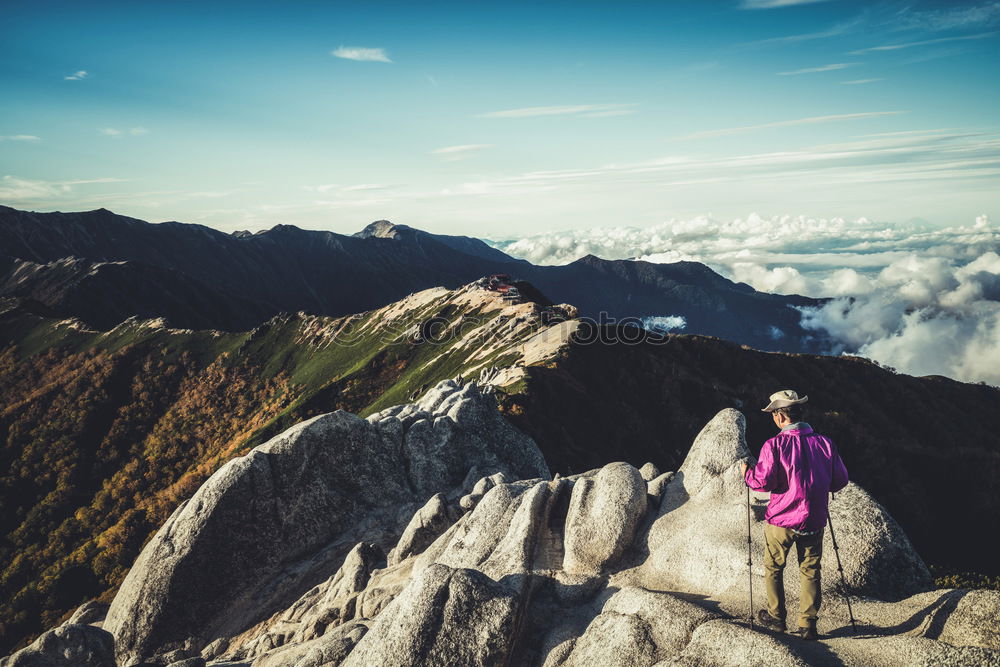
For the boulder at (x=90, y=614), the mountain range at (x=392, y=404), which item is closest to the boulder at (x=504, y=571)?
the boulder at (x=90, y=614)

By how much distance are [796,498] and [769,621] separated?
371cm

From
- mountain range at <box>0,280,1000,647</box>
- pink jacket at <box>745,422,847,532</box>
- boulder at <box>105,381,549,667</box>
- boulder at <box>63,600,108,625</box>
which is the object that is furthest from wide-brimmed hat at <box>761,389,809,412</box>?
mountain range at <box>0,280,1000,647</box>

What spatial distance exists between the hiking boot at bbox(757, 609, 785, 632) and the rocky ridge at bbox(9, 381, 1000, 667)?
2.77 ft

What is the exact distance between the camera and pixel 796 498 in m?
12.8

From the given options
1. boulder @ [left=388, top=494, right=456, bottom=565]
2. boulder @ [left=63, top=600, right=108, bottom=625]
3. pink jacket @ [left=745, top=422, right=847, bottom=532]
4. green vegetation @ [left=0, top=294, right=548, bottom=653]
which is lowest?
green vegetation @ [left=0, top=294, right=548, bottom=653]

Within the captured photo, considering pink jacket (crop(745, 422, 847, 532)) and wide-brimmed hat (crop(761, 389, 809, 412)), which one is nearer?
pink jacket (crop(745, 422, 847, 532))

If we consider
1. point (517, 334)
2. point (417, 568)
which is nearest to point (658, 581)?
point (417, 568)

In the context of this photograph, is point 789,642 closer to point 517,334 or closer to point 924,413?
point 517,334

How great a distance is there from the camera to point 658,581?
18.4 m

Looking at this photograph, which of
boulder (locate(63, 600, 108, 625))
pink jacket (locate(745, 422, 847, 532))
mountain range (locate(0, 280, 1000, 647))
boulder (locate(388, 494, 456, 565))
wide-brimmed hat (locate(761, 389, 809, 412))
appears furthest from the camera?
mountain range (locate(0, 280, 1000, 647))

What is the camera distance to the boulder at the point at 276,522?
26891 millimetres

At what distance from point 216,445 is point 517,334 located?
83900 millimetres

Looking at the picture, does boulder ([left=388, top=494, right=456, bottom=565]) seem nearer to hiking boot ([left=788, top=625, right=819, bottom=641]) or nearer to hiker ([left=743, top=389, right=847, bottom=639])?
hiker ([left=743, top=389, right=847, bottom=639])

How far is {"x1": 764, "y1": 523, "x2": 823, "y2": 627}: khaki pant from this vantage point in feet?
41.9
